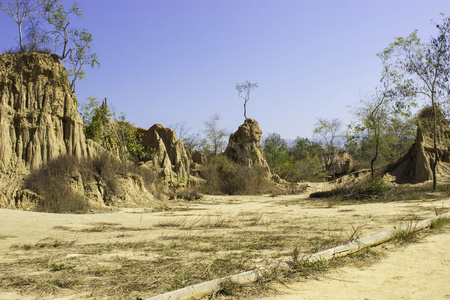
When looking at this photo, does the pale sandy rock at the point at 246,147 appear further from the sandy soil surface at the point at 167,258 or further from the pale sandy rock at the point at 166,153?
the sandy soil surface at the point at 167,258

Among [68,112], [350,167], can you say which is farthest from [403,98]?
[350,167]

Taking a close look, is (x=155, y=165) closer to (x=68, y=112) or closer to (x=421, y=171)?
(x=68, y=112)

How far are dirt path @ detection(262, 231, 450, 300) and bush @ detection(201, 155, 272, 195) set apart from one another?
19563mm

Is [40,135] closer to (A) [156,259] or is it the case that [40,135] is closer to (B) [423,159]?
(A) [156,259]

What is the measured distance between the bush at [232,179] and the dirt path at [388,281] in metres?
19.6

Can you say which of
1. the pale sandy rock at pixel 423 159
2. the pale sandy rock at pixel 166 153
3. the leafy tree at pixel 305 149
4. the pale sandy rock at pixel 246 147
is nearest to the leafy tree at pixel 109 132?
the pale sandy rock at pixel 166 153

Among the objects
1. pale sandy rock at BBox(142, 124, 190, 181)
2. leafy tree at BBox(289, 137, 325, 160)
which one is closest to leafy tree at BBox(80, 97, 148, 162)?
pale sandy rock at BBox(142, 124, 190, 181)

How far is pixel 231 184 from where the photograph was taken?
25.2 m

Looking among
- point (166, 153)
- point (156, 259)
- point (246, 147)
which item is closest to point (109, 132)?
point (166, 153)

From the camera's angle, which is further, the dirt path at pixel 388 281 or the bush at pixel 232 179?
the bush at pixel 232 179

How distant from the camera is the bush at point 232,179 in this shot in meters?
24.8

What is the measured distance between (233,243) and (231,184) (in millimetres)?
18969

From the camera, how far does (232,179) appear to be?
25.4 m

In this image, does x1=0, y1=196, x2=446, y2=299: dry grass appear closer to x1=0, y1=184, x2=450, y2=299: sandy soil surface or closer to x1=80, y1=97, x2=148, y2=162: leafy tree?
x1=0, y1=184, x2=450, y2=299: sandy soil surface
